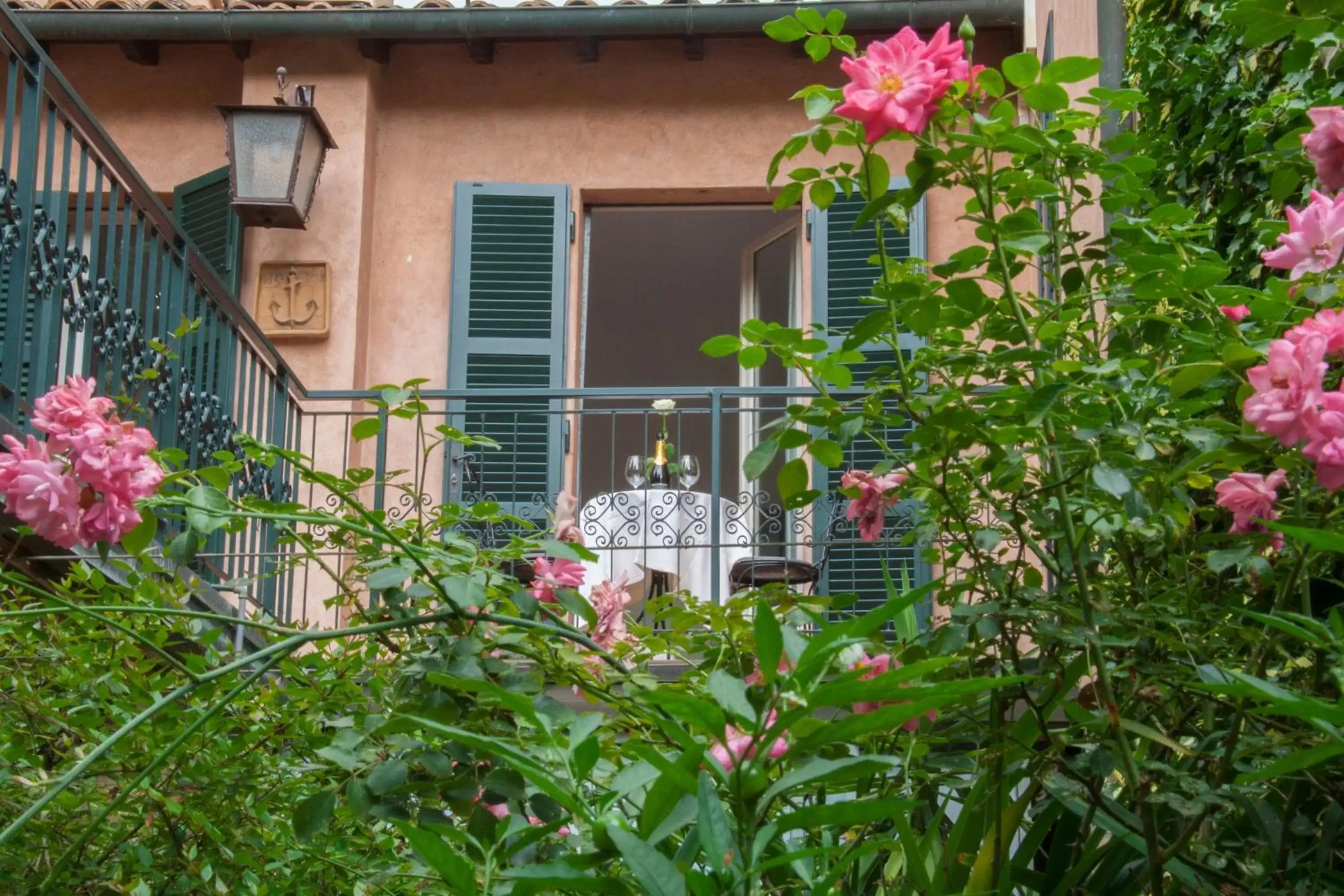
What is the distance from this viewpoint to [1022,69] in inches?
66.6

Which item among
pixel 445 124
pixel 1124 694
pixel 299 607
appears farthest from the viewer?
pixel 445 124

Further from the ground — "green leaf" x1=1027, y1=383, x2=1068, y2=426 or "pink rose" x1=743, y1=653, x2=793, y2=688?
"green leaf" x1=1027, y1=383, x2=1068, y2=426

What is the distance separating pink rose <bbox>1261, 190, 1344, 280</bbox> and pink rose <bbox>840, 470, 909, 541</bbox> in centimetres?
54

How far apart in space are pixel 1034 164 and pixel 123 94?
28.7 ft

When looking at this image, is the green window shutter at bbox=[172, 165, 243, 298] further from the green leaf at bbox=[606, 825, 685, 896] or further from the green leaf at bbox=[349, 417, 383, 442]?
the green leaf at bbox=[606, 825, 685, 896]

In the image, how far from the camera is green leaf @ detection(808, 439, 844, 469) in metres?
1.74

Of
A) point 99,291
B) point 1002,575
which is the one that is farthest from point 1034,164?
point 99,291

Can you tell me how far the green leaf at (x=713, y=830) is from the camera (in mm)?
830

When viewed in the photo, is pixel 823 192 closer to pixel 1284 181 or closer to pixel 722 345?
pixel 722 345

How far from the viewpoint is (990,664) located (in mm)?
1862

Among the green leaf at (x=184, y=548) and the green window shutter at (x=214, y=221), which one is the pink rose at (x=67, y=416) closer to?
the green leaf at (x=184, y=548)

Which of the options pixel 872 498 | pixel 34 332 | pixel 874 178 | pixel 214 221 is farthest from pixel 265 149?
pixel 874 178

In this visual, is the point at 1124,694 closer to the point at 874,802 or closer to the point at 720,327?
the point at 874,802

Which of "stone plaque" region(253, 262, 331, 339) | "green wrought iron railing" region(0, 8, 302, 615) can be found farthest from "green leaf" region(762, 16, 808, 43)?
"stone plaque" region(253, 262, 331, 339)
